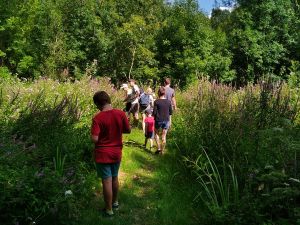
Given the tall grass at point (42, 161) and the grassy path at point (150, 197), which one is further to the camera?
the grassy path at point (150, 197)

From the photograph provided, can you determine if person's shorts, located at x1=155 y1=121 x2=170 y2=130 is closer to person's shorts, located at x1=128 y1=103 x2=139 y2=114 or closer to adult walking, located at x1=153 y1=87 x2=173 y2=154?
adult walking, located at x1=153 y1=87 x2=173 y2=154

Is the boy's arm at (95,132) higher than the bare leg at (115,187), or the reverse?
the boy's arm at (95,132)

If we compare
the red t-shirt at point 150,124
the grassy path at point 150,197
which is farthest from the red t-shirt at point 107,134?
the red t-shirt at point 150,124

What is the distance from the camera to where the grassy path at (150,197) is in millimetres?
6336

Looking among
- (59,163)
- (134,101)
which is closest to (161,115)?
(134,101)

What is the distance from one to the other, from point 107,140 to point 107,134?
0.09 metres

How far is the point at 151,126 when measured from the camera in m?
11.5

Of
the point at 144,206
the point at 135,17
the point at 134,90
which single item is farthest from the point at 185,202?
the point at 135,17

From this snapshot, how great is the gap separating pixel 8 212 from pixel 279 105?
15.2 ft

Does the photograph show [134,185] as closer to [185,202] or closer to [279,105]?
[185,202]

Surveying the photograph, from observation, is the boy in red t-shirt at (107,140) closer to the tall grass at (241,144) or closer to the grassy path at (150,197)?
the grassy path at (150,197)

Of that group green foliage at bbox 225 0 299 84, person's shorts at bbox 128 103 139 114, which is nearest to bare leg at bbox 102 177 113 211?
person's shorts at bbox 128 103 139 114

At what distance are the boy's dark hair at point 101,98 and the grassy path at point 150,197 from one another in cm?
169

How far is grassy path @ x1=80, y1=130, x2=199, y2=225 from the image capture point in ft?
20.8
